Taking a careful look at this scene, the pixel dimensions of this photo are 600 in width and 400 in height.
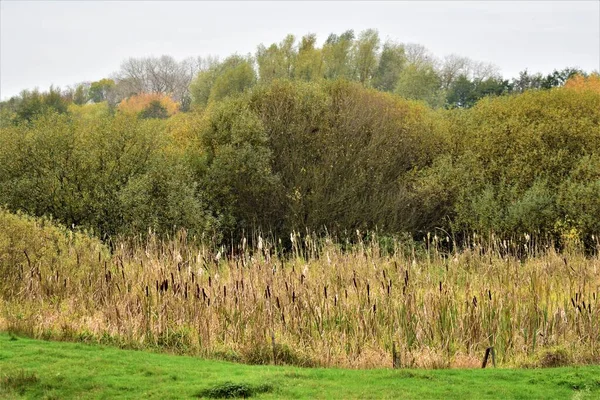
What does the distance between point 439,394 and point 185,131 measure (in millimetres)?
24258

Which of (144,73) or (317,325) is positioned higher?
(144,73)

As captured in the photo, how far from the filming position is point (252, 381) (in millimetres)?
7188

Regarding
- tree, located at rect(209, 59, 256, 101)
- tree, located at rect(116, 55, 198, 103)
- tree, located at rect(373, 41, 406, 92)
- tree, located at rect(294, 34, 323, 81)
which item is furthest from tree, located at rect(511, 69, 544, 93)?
tree, located at rect(116, 55, 198, 103)

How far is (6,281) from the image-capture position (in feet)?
41.1

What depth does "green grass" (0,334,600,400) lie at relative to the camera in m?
7.00

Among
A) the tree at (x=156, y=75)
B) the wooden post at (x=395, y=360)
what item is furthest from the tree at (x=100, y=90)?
the wooden post at (x=395, y=360)

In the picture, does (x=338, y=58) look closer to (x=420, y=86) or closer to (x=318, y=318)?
(x=420, y=86)

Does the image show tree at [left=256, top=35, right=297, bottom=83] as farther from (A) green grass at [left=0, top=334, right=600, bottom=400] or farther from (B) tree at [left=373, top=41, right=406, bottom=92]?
(A) green grass at [left=0, top=334, right=600, bottom=400]

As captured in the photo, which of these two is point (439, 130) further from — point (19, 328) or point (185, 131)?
point (19, 328)

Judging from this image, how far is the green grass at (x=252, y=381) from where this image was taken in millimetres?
7000

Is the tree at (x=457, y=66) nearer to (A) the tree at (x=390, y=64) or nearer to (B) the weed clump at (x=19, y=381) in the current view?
(A) the tree at (x=390, y=64)

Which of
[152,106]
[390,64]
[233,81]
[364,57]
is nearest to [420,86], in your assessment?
[364,57]

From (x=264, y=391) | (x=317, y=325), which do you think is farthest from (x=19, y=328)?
(x=264, y=391)

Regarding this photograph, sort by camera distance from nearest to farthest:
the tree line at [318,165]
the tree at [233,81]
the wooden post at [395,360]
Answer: the wooden post at [395,360] → the tree line at [318,165] → the tree at [233,81]
